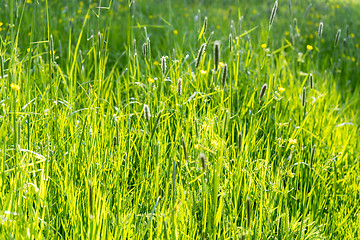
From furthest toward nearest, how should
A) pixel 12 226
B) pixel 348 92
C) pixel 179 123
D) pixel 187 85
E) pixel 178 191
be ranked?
pixel 348 92
pixel 187 85
pixel 179 123
pixel 178 191
pixel 12 226

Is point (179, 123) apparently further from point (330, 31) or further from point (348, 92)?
point (330, 31)

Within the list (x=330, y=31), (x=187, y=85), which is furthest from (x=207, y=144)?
(x=330, y=31)

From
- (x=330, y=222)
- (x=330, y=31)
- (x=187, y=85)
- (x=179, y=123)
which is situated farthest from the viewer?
(x=330, y=31)

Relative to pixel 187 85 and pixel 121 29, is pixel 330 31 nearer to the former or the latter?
pixel 121 29

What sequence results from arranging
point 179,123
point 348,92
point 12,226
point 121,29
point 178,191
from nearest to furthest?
point 12,226 → point 178,191 → point 179,123 → point 348,92 → point 121,29

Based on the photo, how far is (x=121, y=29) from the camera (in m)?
4.98

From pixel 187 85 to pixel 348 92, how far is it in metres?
1.78

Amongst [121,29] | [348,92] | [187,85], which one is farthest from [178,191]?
[121,29]

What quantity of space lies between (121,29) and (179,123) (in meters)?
2.87

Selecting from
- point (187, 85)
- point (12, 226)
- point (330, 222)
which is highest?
point (187, 85)

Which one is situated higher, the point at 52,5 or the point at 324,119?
the point at 52,5

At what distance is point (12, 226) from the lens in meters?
1.51

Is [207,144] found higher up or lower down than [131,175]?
higher up

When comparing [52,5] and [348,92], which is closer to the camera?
[348,92]
